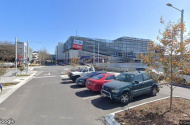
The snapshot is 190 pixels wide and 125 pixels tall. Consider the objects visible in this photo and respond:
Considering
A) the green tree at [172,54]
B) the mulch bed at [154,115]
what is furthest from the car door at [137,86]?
the green tree at [172,54]

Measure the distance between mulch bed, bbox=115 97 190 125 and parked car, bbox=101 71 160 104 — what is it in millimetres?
905

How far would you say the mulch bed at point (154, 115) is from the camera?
3.90 m

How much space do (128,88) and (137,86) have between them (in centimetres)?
73

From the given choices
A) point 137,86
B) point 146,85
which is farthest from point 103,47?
point 137,86

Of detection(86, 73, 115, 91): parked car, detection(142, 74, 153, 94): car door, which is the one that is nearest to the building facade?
detection(86, 73, 115, 91): parked car

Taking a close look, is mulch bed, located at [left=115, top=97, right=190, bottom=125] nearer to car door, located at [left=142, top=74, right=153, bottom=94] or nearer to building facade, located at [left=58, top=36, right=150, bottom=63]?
car door, located at [left=142, top=74, right=153, bottom=94]

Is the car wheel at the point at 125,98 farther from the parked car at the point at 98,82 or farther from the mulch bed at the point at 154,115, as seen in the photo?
the parked car at the point at 98,82

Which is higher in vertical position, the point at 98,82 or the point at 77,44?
the point at 77,44

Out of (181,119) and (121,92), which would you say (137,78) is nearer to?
(121,92)

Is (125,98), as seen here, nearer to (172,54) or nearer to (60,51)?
(172,54)

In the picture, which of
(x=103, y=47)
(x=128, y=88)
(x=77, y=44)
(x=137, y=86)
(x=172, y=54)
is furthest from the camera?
(x=103, y=47)

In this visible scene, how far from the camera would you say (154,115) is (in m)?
4.36

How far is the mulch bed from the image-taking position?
3900 mm

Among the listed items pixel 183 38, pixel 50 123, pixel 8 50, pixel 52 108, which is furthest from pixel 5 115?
pixel 8 50
